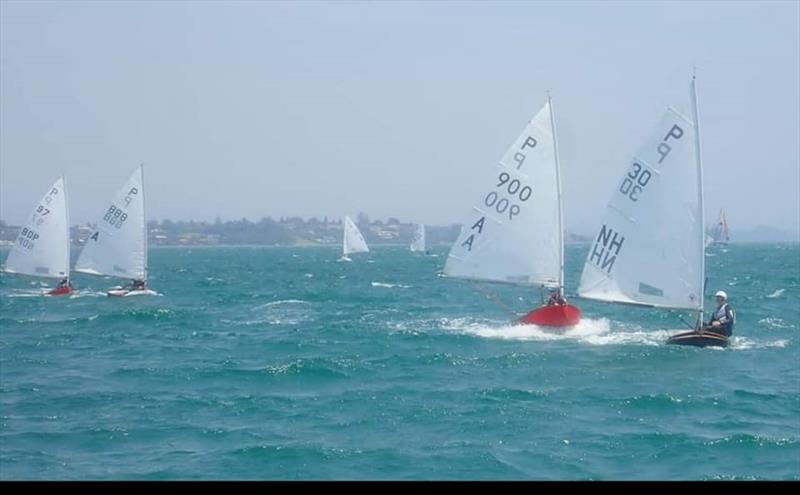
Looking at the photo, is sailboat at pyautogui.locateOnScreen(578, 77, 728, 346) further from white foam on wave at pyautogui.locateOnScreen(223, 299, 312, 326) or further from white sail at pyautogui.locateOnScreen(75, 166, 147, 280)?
white sail at pyautogui.locateOnScreen(75, 166, 147, 280)

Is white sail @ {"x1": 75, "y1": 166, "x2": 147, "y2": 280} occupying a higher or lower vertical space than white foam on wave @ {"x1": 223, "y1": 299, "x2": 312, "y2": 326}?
higher

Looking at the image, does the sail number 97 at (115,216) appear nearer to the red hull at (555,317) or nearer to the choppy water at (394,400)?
the choppy water at (394,400)

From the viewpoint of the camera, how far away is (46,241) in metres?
53.6

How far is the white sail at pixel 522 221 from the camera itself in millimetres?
30594

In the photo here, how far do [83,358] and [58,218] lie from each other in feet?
91.5

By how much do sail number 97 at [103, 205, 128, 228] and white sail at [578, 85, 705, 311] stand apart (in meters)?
29.8

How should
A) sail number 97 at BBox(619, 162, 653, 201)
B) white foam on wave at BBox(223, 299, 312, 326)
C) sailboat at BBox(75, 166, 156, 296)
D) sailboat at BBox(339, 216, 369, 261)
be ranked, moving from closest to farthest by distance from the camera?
sail number 97 at BBox(619, 162, 653, 201) → white foam on wave at BBox(223, 299, 312, 326) → sailboat at BBox(75, 166, 156, 296) → sailboat at BBox(339, 216, 369, 261)

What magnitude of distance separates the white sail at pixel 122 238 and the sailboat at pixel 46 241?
10.3 feet

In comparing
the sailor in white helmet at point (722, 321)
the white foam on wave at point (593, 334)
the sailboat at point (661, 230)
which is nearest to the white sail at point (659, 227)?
the sailboat at point (661, 230)

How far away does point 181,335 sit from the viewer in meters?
33.7

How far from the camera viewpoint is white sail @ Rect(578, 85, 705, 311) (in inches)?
1083

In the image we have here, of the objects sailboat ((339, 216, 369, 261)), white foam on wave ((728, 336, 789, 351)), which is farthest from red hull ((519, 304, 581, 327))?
sailboat ((339, 216, 369, 261))

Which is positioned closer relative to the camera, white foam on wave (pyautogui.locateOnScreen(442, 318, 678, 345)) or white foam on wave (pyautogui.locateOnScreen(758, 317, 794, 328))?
white foam on wave (pyautogui.locateOnScreen(442, 318, 678, 345))

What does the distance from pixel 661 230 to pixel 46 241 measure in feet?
124
